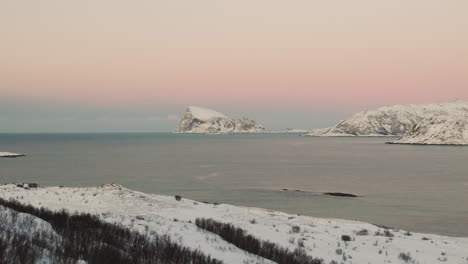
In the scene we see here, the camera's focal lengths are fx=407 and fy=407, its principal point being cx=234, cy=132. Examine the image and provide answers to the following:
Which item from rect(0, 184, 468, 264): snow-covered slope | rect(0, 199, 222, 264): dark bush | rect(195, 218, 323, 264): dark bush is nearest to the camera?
rect(0, 199, 222, 264): dark bush

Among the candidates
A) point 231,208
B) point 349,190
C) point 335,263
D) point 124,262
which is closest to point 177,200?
point 231,208

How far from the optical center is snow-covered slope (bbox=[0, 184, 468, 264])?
1391cm

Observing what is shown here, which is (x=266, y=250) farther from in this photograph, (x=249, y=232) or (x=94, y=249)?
(x=94, y=249)

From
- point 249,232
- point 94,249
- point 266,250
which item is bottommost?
point 249,232

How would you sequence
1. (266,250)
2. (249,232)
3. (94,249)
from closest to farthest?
(94,249) < (266,250) < (249,232)

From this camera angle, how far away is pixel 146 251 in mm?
8656

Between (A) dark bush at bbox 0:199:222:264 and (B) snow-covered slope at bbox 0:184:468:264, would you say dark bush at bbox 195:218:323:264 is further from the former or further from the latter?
(A) dark bush at bbox 0:199:222:264

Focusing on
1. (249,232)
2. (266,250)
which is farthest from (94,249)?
(249,232)

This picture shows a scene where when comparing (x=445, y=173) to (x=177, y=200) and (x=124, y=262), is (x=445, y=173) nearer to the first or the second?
(x=177, y=200)

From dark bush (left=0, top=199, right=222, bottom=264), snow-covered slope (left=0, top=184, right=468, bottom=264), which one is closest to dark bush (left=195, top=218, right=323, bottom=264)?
snow-covered slope (left=0, top=184, right=468, bottom=264)

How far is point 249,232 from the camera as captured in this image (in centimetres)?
1864

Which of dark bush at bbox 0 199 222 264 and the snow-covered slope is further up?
dark bush at bbox 0 199 222 264

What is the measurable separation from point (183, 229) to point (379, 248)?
8733 mm

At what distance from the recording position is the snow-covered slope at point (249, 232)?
45.6 feet
